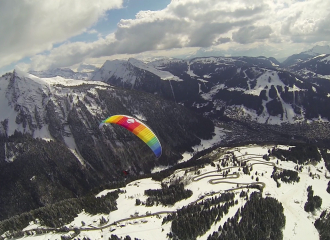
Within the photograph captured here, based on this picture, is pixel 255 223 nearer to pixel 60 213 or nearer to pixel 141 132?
pixel 141 132

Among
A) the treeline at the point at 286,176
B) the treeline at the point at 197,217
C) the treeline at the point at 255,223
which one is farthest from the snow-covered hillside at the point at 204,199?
the treeline at the point at 255,223

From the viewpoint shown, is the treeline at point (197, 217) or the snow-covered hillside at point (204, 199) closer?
the treeline at point (197, 217)

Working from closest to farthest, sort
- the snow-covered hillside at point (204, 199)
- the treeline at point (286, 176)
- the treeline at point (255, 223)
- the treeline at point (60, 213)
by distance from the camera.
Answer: the treeline at point (255, 223)
the snow-covered hillside at point (204, 199)
the treeline at point (60, 213)
the treeline at point (286, 176)

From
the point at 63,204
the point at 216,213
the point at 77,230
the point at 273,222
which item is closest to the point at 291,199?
the point at 273,222

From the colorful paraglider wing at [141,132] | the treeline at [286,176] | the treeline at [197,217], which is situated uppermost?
the colorful paraglider wing at [141,132]

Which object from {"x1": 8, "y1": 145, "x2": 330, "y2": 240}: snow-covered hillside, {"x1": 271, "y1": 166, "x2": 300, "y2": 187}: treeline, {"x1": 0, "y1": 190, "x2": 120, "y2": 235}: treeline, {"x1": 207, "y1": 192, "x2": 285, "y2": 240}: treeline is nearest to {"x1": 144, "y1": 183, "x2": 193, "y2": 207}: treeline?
{"x1": 8, "y1": 145, "x2": 330, "y2": 240}: snow-covered hillside

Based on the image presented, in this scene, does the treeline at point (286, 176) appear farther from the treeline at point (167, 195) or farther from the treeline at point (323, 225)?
the treeline at point (167, 195)
